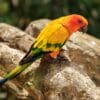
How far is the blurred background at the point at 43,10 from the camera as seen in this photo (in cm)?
820

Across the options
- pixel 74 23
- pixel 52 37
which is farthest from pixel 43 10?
pixel 52 37

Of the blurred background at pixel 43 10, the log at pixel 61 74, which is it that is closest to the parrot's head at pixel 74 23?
the log at pixel 61 74

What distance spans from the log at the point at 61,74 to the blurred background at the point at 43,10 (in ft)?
10.6

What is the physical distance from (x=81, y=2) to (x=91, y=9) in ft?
1.45

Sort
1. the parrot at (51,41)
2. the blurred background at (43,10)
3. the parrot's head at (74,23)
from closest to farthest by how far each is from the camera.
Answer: the parrot at (51,41)
the parrot's head at (74,23)
the blurred background at (43,10)

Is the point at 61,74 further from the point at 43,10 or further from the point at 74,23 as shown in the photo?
the point at 43,10

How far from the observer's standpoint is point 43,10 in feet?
27.2

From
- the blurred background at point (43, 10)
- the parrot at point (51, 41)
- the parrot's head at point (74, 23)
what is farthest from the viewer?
the blurred background at point (43, 10)

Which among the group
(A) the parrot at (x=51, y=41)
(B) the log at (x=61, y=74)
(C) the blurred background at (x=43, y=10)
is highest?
(A) the parrot at (x=51, y=41)

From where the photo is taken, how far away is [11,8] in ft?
28.5

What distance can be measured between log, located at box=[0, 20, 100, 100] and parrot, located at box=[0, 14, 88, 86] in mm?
172

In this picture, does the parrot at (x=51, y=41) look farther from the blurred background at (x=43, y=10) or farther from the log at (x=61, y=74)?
the blurred background at (x=43, y=10)

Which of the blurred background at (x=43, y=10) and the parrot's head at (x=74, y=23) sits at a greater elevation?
the parrot's head at (x=74, y=23)

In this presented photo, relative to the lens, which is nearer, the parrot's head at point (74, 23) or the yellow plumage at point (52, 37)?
the yellow plumage at point (52, 37)
